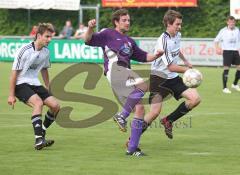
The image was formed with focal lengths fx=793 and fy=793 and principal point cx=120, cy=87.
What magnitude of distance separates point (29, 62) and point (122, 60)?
55.5 inches

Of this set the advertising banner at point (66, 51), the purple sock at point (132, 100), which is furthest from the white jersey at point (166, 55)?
the advertising banner at point (66, 51)

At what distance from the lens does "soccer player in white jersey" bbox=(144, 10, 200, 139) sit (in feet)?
40.1

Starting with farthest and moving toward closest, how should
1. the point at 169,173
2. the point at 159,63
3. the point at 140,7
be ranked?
1. the point at 140,7
2. the point at 159,63
3. the point at 169,173

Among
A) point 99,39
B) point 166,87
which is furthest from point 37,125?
point 166,87

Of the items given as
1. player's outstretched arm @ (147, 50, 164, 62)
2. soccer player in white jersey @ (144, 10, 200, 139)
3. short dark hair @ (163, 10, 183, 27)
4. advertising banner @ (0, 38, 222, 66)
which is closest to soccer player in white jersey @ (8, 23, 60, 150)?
player's outstretched arm @ (147, 50, 164, 62)

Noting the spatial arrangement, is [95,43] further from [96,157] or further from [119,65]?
[96,157]

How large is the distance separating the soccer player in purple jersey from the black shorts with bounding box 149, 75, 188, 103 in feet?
2.64

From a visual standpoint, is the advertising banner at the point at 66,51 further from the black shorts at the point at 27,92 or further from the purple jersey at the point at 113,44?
the purple jersey at the point at 113,44

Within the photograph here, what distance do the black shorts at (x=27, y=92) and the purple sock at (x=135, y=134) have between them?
5.48 ft

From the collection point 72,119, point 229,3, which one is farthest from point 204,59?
point 72,119

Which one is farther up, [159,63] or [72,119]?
[159,63]

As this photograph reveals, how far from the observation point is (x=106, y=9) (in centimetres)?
4188

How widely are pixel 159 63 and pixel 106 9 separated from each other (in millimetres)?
29542

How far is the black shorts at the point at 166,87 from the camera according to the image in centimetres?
1264
